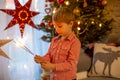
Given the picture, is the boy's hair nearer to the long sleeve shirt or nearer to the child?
the child

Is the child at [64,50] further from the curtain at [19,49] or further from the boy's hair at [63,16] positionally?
the curtain at [19,49]

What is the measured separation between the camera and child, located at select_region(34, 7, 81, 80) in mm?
1579

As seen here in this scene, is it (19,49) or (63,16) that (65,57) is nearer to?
(63,16)

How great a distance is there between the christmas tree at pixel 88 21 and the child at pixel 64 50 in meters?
1.36

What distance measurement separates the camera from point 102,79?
8.43ft

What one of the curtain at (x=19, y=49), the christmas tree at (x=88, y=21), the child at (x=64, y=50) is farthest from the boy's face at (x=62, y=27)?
the curtain at (x=19, y=49)

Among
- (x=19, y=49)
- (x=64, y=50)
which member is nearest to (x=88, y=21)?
(x=19, y=49)

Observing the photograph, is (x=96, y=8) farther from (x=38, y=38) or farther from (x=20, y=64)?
(x=20, y=64)

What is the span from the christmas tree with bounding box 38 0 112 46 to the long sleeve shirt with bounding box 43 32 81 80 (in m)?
1.36

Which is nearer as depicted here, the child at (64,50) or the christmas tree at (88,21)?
the child at (64,50)

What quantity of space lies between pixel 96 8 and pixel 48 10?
0.66 meters

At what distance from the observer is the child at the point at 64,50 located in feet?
5.18

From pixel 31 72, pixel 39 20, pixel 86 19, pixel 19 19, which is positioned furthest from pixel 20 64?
pixel 19 19

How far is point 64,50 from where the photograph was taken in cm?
164
